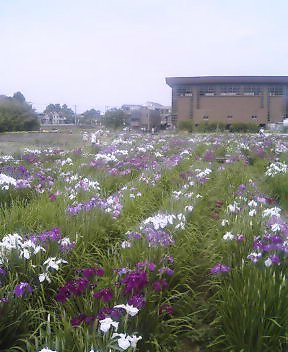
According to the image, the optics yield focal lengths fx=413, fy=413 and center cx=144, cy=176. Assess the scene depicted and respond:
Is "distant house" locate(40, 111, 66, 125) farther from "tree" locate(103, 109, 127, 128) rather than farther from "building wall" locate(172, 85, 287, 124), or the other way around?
"tree" locate(103, 109, 127, 128)

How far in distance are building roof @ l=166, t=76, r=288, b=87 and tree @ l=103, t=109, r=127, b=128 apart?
30.0 meters

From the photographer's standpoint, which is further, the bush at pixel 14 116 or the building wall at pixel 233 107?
the building wall at pixel 233 107

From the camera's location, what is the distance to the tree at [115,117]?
120ft

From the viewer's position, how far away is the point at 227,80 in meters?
65.1

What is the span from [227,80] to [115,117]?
3313 centimetres

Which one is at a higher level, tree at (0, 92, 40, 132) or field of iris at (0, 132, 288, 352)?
tree at (0, 92, 40, 132)

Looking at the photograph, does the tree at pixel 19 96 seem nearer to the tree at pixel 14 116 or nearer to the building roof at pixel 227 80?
the tree at pixel 14 116

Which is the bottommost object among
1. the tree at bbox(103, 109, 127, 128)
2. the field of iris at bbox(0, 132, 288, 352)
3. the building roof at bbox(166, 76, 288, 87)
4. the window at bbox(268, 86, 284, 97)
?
the field of iris at bbox(0, 132, 288, 352)

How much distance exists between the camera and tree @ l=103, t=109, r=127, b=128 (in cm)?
3654

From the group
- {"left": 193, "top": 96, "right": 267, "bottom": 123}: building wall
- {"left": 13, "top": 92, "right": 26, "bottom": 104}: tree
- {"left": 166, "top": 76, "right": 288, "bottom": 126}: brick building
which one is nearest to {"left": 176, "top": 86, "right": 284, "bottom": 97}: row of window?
{"left": 166, "top": 76, "right": 288, "bottom": 126}: brick building

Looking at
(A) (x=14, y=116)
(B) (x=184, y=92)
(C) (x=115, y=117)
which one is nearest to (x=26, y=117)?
(A) (x=14, y=116)

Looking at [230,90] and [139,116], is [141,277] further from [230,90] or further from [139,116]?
[230,90]

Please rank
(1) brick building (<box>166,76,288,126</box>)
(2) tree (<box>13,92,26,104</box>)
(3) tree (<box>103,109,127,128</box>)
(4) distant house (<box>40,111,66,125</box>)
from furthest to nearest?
(1) brick building (<box>166,76,288,126</box>) < (4) distant house (<box>40,111,66,125</box>) < (2) tree (<box>13,92,26,104</box>) < (3) tree (<box>103,109,127,128</box>)

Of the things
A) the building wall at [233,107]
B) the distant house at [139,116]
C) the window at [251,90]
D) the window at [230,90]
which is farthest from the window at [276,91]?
A: the distant house at [139,116]
